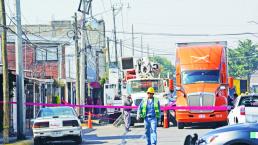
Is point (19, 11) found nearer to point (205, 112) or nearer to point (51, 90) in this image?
point (205, 112)

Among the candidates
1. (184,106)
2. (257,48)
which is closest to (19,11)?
(184,106)

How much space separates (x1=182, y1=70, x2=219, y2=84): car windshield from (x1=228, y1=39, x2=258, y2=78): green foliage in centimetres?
10508

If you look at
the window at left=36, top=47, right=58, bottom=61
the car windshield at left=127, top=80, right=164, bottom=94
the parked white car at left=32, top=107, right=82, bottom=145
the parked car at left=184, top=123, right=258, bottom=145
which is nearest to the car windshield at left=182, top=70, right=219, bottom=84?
the car windshield at left=127, top=80, right=164, bottom=94

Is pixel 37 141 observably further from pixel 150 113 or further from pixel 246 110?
pixel 246 110

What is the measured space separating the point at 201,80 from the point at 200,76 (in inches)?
Answer: 8.1

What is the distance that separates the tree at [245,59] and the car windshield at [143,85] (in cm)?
9823

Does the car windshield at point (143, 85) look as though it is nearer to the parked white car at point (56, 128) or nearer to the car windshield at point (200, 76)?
the car windshield at point (200, 76)

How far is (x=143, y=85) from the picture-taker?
38500 mm

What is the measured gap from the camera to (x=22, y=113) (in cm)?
2617

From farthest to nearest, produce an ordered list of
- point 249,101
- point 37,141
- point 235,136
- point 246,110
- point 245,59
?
point 245,59
point 249,101
point 37,141
point 246,110
point 235,136

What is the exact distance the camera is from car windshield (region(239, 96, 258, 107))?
22.7 m

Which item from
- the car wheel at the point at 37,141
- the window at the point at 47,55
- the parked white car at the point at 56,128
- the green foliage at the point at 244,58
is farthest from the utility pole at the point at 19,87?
the green foliage at the point at 244,58

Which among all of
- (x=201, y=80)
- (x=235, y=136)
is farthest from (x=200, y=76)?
(x=235, y=136)

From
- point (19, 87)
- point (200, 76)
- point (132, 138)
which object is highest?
point (200, 76)
